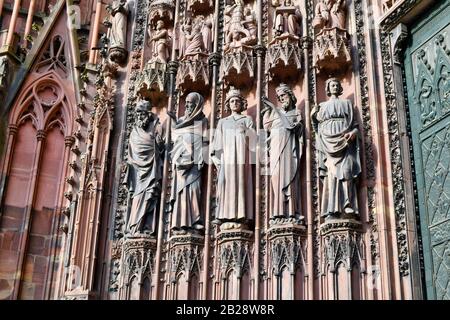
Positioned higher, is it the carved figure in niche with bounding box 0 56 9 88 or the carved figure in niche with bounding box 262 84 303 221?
the carved figure in niche with bounding box 0 56 9 88

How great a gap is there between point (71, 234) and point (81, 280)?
1.42 m

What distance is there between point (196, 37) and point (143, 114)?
1567 millimetres

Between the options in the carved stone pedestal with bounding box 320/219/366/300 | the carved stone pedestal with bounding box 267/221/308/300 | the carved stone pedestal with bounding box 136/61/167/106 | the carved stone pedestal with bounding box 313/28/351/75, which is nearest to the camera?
the carved stone pedestal with bounding box 320/219/366/300

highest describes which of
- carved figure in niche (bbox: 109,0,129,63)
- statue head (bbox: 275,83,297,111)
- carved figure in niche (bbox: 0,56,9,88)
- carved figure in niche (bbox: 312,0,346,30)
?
carved figure in niche (bbox: 0,56,9,88)

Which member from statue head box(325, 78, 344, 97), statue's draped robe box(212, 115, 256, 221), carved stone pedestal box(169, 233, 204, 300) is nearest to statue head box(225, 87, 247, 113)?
statue's draped robe box(212, 115, 256, 221)

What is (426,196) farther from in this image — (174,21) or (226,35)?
(174,21)

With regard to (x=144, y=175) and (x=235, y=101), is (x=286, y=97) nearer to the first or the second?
(x=235, y=101)

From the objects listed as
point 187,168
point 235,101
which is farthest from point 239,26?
point 187,168

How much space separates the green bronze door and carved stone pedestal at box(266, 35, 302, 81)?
1589mm

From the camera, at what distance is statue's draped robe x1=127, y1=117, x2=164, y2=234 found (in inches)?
401

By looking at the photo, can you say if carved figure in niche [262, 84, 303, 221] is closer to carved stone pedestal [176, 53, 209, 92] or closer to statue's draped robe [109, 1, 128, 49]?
carved stone pedestal [176, 53, 209, 92]

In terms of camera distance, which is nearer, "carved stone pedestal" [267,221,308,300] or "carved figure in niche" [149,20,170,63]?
"carved stone pedestal" [267,221,308,300]

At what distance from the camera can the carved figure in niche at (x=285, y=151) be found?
938 centimetres
